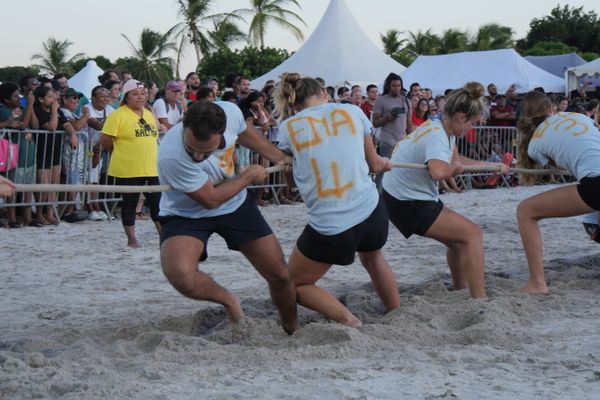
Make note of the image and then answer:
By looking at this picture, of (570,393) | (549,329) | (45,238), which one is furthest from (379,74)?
(570,393)

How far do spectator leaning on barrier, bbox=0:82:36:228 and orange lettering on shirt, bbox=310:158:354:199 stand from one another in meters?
6.40

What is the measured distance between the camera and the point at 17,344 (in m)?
5.01

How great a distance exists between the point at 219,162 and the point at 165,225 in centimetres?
50

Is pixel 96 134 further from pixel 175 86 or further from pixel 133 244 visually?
pixel 133 244

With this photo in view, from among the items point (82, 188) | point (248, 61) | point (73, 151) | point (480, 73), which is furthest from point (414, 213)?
point (248, 61)

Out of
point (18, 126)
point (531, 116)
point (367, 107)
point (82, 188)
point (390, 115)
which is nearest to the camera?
point (82, 188)

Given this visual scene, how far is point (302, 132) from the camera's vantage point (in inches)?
187

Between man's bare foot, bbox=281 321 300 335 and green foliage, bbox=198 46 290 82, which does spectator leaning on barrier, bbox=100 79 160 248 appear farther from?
green foliage, bbox=198 46 290 82

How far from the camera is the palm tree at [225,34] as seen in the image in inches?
1799

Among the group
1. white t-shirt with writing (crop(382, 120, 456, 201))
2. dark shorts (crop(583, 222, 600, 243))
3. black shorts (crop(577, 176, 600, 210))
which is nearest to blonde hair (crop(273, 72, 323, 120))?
white t-shirt with writing (crop(382, 120, 456, 201))

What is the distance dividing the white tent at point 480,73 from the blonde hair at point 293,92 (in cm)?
1911

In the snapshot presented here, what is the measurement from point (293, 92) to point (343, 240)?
89 centimetres

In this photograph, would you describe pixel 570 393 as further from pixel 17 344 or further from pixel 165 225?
pixel 17 344

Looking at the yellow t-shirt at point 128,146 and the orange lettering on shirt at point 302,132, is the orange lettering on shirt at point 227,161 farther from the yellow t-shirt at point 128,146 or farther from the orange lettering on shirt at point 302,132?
the yellow t-shirt at point 128,146
